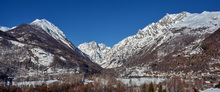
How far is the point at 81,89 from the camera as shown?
540 feet

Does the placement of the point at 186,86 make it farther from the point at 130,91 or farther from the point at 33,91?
the point at 33,91

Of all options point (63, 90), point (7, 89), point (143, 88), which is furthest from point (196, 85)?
point (7, 89)

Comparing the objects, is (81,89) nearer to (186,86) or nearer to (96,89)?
(96,89)

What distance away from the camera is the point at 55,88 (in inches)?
6344

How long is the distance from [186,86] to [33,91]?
343 feet

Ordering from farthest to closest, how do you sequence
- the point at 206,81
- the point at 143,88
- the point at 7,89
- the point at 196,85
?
the point at 206,81 → the point at 196,85 → the point at 143,88 → the point at 7,89

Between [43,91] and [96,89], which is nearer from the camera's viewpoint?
[43,91]

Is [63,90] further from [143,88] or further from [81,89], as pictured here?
[143,88]

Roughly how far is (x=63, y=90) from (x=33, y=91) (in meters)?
20.6

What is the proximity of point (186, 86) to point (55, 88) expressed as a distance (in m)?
91.0

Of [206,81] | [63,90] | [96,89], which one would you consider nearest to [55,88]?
[63,90]

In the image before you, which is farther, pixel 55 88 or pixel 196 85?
pixel 196 85

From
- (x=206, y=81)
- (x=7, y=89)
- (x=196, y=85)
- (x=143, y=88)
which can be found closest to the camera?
(x=7, y=89)

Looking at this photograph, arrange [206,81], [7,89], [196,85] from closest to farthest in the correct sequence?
[7,89], [196,85], [206,81]
